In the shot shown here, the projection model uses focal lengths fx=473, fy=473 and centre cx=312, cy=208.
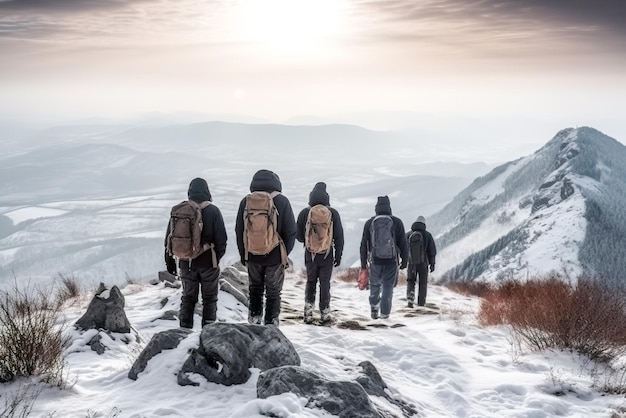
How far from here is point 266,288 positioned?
742 centimetres

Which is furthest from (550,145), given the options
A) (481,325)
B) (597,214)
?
(481,325)

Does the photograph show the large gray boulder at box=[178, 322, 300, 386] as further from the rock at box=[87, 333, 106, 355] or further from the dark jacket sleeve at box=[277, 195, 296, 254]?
the rock at box=[87, 333, 106, 355]

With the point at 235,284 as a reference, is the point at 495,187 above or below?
below

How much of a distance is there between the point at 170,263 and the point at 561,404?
18.8 feet

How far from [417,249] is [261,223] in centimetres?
619

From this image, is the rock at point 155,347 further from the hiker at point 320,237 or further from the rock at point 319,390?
the hiker at point 320,237

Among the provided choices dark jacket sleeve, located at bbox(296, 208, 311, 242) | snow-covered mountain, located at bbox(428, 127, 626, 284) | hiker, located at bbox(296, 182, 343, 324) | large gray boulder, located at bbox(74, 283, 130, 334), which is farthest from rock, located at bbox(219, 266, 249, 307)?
snow-covered mountain, located at bbox(428, 127, 626, 284)

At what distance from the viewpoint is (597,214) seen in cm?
6756

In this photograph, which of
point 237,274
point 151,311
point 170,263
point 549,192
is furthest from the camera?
point 549,192

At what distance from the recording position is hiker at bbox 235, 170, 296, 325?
23.0 ft

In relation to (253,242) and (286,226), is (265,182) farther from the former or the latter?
(253,242)

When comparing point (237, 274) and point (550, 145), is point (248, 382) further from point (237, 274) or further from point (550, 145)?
point (550, 145)

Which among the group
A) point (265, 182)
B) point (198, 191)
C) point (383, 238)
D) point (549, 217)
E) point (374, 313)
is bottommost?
point (549, 217)

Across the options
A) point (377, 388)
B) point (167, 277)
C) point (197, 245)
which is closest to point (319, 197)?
point (197, 245)
